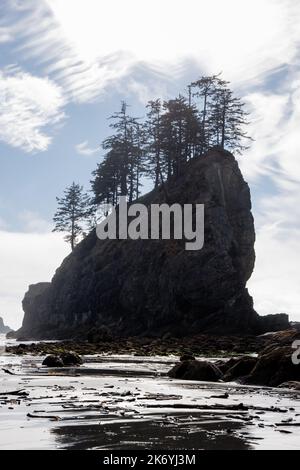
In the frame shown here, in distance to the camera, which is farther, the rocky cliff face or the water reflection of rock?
the rocky cliff face

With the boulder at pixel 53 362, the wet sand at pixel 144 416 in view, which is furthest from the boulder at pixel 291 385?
the boulder at pixel 53 362

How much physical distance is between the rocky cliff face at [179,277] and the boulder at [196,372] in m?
34.1

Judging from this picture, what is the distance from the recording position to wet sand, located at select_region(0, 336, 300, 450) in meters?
6.70

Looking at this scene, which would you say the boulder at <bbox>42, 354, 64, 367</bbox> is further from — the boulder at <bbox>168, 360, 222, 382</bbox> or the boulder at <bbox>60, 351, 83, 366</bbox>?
the boulder at <bbox>168, 360, 222, 382</bbox>

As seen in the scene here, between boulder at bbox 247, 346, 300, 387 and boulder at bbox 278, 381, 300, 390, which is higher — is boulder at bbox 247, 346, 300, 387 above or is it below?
above

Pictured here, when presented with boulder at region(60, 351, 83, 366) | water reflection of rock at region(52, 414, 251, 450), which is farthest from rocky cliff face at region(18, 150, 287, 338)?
water reflection of rock at region(52, 414, 251, 450)

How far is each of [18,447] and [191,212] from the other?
53.2 m

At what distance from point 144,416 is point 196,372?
8409mm

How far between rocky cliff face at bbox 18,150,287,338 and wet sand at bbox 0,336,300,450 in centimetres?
3867

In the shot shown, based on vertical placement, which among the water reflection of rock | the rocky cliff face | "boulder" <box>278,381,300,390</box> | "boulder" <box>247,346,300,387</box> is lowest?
"boulder" <box>278,381,300,390</box>

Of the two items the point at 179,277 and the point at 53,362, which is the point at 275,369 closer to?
the point at 53,362

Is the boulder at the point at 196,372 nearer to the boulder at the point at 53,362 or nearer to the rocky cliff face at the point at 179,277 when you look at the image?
the boulder at the point at 53,362

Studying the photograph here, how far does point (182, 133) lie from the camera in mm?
69562
